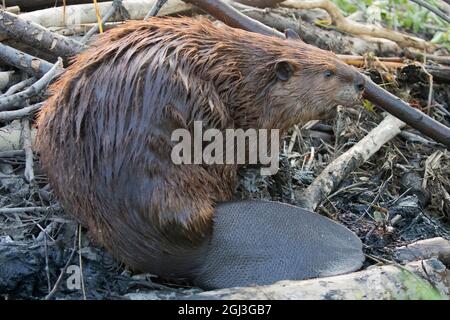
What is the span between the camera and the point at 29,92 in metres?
3.68

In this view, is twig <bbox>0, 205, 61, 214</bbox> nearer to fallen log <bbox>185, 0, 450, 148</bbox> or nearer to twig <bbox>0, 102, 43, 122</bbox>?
twig <bbox>0, 102, 43, 122</bbox>

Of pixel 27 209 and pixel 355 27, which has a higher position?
pixel 355 27

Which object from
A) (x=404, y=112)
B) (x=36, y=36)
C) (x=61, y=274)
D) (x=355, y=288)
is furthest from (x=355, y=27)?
(x=61, y=274)

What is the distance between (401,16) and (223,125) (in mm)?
3045

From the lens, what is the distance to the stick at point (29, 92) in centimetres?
368

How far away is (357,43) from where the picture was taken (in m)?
5.19

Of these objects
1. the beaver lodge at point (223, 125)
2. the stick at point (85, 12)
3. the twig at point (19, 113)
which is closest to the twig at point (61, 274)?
the beaver lodge at point (223, 125)

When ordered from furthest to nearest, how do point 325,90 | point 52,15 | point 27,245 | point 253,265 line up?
point 52,15, point 325,90, point 27,245, point 253,265

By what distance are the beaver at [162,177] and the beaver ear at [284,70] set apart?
217mm

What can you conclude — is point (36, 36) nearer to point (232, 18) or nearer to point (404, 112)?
point (232, 18)

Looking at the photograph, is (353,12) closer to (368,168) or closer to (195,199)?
(368,168)
